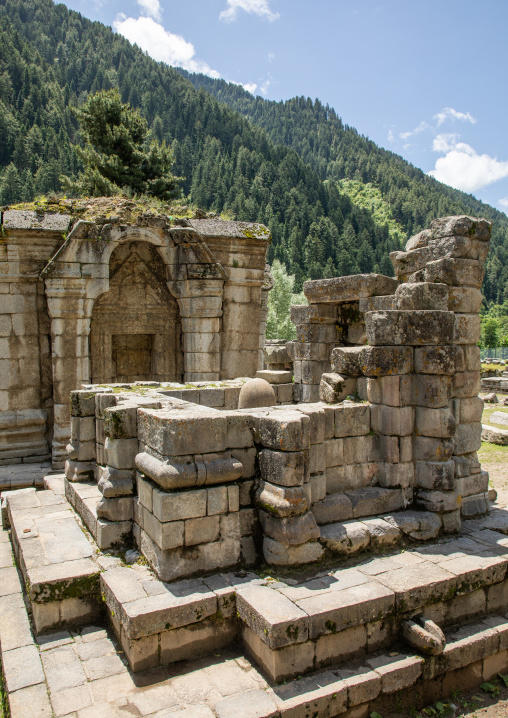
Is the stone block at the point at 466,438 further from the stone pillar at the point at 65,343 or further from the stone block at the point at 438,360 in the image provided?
the stone pillar at the point at 65,343

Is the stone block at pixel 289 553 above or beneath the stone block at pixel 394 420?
beneath

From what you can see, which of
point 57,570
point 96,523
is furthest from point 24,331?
point 57,570

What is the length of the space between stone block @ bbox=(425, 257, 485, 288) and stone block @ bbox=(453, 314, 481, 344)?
40cm

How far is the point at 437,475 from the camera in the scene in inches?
231

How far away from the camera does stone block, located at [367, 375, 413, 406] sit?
589 centimetres

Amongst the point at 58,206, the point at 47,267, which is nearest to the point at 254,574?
the point at 47,267

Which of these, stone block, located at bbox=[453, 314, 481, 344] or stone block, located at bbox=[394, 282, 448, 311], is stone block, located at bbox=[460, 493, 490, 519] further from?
stone block, located at bbox=[394, 282, 448, 311]

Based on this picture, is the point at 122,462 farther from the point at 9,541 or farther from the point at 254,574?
the point at 9,541

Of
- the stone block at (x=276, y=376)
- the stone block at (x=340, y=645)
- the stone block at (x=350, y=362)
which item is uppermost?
the stone block at (x=350, y=362)

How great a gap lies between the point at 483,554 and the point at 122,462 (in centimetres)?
375

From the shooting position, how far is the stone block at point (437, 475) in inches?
231

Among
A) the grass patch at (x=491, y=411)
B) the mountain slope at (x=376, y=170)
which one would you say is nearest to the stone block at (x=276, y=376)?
the grass patch at (x=491, y=411)

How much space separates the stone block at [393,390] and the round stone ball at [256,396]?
124 centimetres

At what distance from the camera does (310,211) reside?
283 feet
